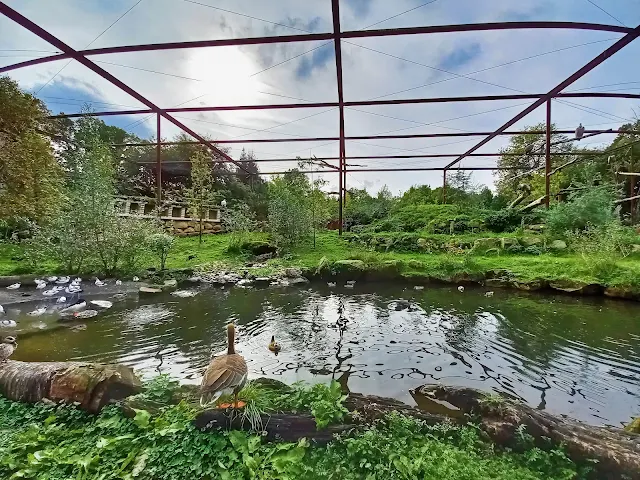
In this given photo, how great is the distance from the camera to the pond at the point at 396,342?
3.30m

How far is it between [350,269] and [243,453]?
24.0 ft

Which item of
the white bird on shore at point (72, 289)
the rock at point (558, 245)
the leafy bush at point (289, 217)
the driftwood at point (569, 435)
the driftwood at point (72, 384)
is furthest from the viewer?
the leafy bush at point (289, 217)

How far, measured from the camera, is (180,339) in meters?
4.48

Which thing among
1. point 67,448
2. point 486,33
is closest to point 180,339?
point 67,448

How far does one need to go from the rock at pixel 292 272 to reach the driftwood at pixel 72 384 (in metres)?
6.31

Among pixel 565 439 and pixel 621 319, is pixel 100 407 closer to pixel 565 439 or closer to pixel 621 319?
pixel 565 439

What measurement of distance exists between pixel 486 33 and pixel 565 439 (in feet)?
23.4

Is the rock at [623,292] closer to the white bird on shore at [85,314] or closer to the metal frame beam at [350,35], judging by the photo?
the metal frame beam at [350,35]

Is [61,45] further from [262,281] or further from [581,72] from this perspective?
[581,72]

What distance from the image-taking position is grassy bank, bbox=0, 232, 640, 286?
7285 millimetres

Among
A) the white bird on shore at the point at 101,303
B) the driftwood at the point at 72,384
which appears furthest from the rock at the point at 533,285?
the white bird on shore at the point at 101,303

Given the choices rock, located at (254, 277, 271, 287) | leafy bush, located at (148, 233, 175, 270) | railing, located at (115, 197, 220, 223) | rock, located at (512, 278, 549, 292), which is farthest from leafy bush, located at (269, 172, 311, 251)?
rock, located at (512, 278, 549, 292)

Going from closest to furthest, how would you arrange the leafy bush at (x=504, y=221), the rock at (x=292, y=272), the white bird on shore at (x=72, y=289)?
the white bird on shore at (x=72, y=289) < the rock at (x=292, y=272) < the leafy bush at (x=504, y=221)

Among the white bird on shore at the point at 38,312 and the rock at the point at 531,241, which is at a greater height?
the rock at the point at 531,241
